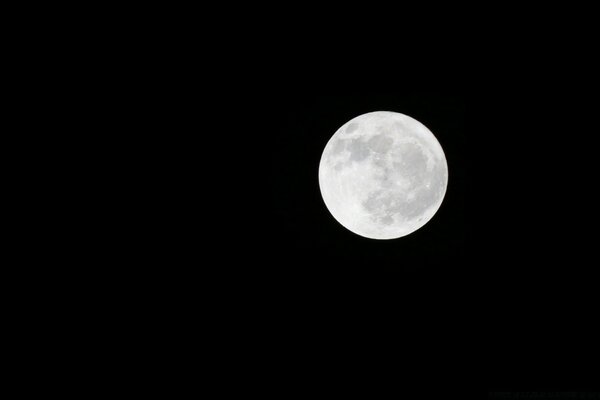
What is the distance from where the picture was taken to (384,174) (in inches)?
111

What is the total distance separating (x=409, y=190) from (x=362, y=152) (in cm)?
43

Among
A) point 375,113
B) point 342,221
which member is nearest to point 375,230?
point 342,221

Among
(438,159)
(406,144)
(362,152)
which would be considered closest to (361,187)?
(362,152)

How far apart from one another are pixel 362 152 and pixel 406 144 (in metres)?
0.31

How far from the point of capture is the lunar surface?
2.84m

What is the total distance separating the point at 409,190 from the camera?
2867mm

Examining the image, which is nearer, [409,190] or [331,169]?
[409,190]

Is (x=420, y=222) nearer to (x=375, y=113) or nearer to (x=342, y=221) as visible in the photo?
(x=342, y=221)

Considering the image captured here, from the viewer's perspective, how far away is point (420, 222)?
10.1ft

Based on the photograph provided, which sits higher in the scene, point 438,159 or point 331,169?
point 438,159

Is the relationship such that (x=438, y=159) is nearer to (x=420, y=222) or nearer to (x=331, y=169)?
(x=420, y=222)

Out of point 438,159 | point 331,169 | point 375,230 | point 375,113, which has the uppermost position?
point 375,113

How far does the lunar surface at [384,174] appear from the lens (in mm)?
2842

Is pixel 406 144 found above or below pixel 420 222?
above
